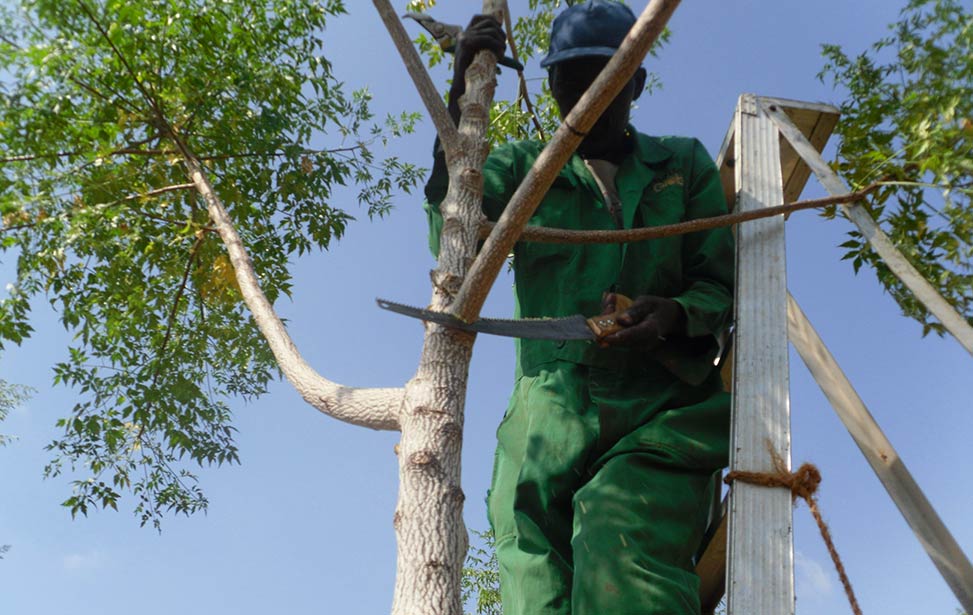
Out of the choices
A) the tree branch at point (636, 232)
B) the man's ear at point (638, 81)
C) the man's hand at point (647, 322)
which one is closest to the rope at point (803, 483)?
the man's hand at point (647, 322)

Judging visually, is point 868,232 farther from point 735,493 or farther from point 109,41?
point 109,41

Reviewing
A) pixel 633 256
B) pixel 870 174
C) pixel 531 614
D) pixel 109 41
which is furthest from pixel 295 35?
pixel 531 614

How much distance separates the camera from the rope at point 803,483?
2021 mm

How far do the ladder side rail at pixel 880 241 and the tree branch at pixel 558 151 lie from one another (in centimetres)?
89

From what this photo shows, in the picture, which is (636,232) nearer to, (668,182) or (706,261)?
(706,261)

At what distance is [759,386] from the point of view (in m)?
2.23

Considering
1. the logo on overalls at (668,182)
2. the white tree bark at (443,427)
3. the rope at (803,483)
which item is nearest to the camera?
the white tree bark at (443,427)

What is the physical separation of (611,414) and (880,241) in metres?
0.82

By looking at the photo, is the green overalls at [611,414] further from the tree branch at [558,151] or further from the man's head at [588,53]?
the tree branch at [558,151]

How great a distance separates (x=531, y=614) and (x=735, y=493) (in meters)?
0.61

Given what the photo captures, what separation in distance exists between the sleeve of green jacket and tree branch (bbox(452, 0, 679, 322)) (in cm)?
61

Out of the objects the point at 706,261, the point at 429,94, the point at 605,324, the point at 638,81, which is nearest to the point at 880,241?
the point at 706,261

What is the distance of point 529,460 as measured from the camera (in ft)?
8.16

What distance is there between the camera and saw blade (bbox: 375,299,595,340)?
2072mm
